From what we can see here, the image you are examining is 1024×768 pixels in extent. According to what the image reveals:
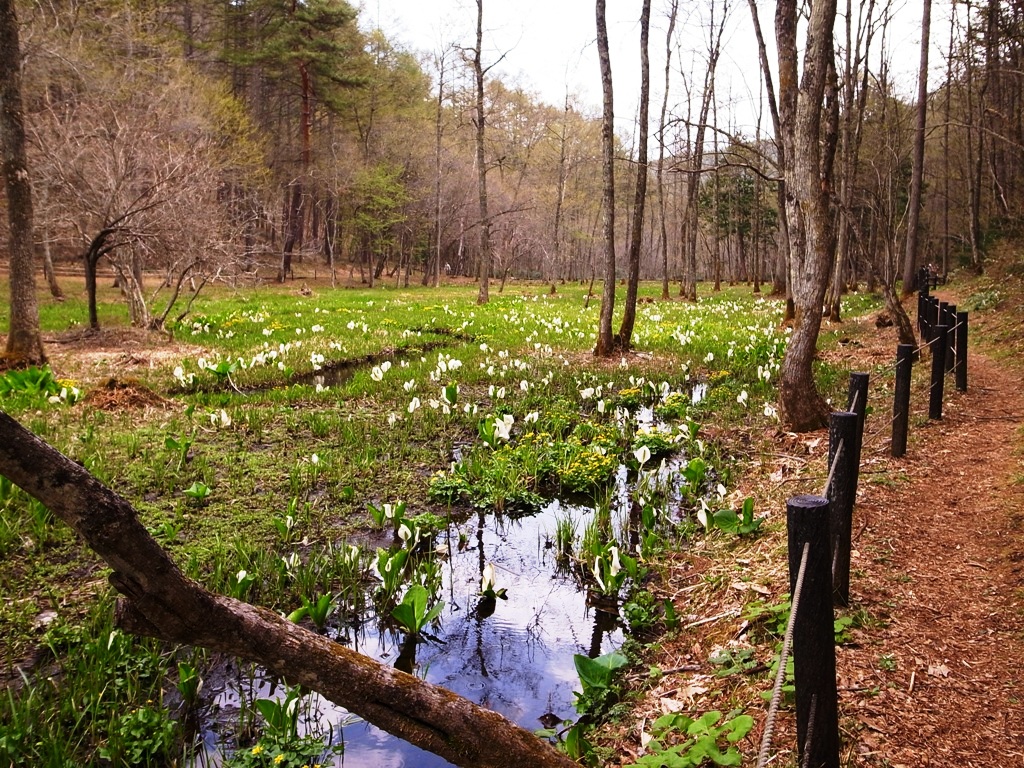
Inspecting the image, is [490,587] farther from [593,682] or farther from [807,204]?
[807,204]

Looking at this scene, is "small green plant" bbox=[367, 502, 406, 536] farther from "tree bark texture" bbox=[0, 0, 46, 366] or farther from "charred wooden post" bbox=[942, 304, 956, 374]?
"tree bark texture" bbox=[0, 0, 46, 366]

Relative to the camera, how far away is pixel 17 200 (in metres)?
9.34

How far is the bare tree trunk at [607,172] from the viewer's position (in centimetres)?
1118

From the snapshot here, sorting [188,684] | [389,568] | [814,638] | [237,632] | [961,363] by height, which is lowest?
[188,684]

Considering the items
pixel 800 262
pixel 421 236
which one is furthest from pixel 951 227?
pixel 800 262

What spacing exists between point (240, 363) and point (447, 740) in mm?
8948

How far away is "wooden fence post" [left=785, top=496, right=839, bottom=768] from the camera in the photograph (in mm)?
1963

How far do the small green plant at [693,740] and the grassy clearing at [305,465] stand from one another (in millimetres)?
1125

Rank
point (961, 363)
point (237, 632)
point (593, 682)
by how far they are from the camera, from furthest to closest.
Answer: point (961, 363) → point (593, 682) → point (237, 632)

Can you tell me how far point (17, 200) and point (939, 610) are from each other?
12.0 metres

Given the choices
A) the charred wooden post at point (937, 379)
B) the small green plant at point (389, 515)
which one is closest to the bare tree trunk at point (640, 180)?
the charred wooden post at point (937, 379)

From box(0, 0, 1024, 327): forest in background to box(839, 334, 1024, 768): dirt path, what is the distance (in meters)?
3.49

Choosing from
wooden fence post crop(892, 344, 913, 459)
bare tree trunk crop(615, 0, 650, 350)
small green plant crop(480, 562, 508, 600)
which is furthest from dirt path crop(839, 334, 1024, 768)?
bare tree trunk crop(615, 0, 650, 350)

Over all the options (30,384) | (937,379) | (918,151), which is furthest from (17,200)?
(918,151)
